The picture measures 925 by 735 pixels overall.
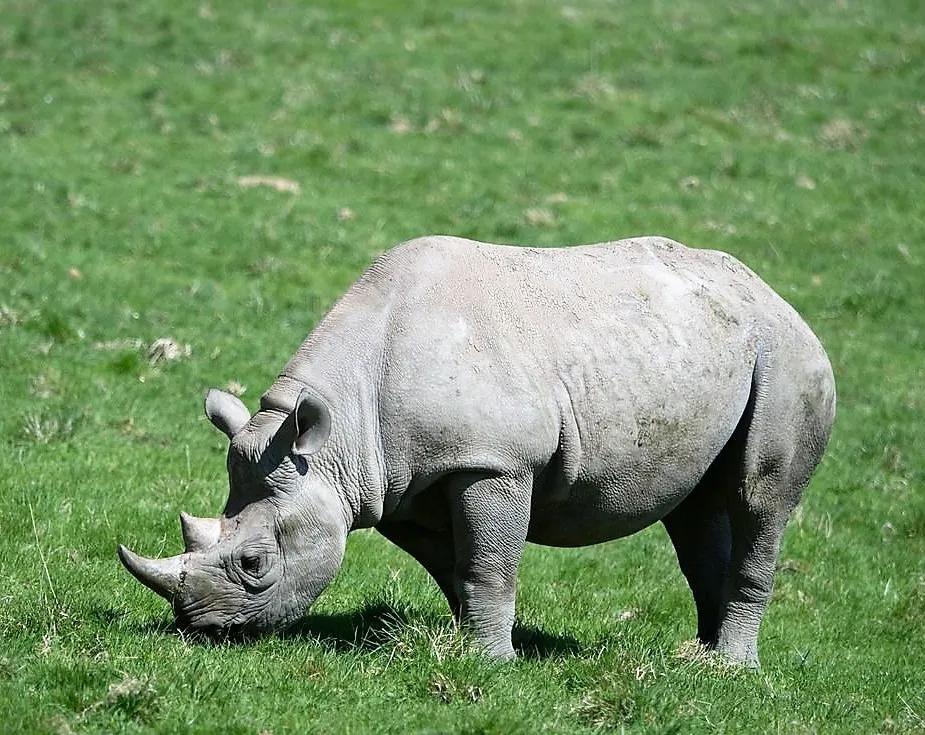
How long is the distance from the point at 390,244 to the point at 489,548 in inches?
424

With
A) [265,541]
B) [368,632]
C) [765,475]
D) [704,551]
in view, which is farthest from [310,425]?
[704,551]

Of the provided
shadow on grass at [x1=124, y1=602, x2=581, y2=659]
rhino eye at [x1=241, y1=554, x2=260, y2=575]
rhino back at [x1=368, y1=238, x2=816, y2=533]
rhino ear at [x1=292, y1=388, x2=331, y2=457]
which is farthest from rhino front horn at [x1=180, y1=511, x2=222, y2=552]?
rhino back at [x1=368, y1=238, x2=816, y2=533]

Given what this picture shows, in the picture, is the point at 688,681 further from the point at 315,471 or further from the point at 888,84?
the point at 888,84

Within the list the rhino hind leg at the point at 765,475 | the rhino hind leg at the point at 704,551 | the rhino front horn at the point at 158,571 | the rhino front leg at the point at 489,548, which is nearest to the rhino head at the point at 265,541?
the rhino front horn at the point at 158,571

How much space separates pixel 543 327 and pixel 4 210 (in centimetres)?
1106

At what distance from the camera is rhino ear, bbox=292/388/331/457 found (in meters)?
7.04

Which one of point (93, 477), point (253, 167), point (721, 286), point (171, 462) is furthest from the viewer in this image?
point (253, 167)

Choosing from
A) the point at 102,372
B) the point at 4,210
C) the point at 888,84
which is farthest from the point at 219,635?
the point at 888,84

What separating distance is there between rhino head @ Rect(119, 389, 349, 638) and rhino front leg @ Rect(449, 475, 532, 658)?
24.1 inches

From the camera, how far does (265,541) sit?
23.4ft

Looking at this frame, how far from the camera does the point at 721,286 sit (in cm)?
862

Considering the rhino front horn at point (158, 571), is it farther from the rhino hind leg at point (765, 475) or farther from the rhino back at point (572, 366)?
the rhino hind leg at point (765, 475)

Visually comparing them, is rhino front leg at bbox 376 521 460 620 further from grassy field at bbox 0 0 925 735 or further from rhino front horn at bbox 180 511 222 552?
rhino front horn at bbox 180 511 222 552

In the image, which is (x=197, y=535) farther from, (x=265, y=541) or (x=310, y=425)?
(x=310, y=425)
